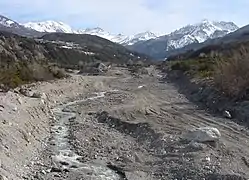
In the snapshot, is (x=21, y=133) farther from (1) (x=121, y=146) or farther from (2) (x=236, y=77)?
(2) (x=236, y=77)

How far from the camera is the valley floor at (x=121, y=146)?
59.2 feet

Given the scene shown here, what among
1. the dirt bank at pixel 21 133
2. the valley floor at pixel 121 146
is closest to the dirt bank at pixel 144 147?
the valley floor at pixel 121 146

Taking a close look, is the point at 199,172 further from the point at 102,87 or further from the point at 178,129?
the point at 102,87

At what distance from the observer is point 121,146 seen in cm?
2278

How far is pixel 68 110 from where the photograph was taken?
35781 mm

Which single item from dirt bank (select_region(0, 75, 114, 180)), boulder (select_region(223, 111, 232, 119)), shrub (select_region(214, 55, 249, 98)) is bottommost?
boulder (select_region(223, 111, 232, 119))

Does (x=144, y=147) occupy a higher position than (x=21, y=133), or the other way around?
(x=21, y=133)

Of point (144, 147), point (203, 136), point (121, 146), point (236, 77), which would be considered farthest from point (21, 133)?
point (236, 77)

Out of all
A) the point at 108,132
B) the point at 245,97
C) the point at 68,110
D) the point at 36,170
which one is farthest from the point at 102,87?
the point at 36,170

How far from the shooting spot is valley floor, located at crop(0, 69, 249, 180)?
18.0 m

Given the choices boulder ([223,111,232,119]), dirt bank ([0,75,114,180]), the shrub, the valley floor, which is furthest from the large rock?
the shrub

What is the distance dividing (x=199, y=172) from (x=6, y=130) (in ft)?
30.8

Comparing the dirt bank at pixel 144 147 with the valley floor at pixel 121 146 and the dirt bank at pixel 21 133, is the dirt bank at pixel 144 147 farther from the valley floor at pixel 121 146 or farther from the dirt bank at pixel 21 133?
the dirt bank at pixel 21 133

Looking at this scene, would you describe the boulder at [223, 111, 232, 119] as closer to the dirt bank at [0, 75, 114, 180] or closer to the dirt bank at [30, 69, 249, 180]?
the dirt bank at [30, 69, 249, 180]
